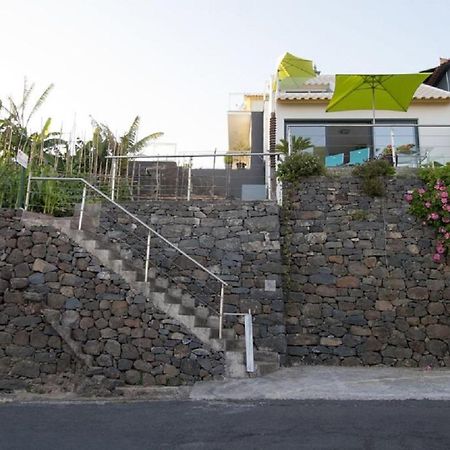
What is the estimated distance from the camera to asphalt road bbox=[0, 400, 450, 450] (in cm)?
419

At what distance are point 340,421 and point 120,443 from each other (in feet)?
7.74

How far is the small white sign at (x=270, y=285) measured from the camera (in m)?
8.56

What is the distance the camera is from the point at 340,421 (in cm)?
482

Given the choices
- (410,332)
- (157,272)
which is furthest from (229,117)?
(410,332)

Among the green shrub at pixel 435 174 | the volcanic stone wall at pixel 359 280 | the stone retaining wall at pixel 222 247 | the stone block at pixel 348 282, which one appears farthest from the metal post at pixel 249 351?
the green shrub at pixel 435 174

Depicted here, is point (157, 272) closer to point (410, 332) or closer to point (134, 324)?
point (134, 324)

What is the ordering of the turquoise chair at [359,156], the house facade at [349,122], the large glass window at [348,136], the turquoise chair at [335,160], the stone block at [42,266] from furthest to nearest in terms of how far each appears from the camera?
the house facade at [349,122], the large glass window at [348,136], the turquoise chair at [335,160], the turquoise chair at [359,156], the stone block at [42,266]

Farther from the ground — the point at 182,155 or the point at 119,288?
the point at 182,155

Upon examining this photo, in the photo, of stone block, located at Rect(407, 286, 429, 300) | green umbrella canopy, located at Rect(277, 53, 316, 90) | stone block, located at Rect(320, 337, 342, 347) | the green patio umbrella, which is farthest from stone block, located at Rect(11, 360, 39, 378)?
green umbrella canopy, located at Rect(277, 53, 316, 90)

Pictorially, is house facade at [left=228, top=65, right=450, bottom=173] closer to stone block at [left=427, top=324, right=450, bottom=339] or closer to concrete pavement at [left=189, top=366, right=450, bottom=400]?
stone block at [left=427, top=324, right=450, bottom=339]

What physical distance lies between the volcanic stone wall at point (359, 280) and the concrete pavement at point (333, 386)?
68cm

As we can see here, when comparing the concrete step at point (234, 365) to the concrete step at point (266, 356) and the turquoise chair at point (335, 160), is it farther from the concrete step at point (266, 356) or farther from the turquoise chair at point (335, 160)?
the turquoise chair at point (335, 160)

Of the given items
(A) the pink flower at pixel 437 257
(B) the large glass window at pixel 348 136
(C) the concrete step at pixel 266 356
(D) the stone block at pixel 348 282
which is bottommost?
(C) the concrete step at pixel 266 356

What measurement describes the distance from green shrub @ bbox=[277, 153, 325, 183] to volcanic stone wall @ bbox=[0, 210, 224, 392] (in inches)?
172
